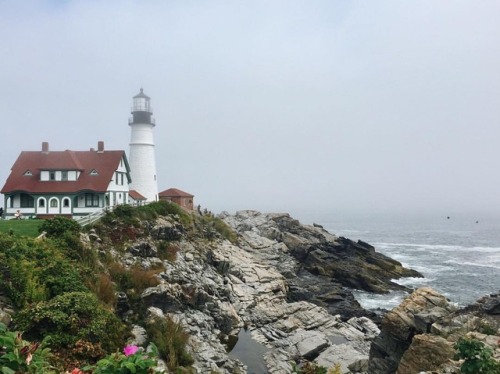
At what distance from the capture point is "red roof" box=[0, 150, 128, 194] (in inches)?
1335

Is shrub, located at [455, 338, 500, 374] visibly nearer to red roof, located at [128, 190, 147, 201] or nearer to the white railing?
the white railing

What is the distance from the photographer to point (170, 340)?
50.7 ft

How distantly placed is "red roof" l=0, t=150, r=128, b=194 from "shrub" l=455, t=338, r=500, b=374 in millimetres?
30095

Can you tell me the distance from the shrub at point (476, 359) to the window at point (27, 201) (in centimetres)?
3371

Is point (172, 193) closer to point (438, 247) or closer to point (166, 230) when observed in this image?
point (166, 230)

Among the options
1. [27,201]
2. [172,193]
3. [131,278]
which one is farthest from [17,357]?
[172,193]

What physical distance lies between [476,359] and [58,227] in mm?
19208

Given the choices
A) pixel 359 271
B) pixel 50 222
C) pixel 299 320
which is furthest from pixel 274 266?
pixel 50 222

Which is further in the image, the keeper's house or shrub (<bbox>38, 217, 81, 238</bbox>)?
the keeper's house

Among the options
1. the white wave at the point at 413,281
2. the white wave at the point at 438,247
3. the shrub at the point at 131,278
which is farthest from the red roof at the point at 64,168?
the white wave at the point at 438,247

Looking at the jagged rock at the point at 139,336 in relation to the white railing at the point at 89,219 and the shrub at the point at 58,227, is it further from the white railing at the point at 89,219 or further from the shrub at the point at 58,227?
the white railing at the point at 89,219

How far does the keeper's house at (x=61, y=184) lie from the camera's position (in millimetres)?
33719

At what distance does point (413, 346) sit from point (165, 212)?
2386 cm

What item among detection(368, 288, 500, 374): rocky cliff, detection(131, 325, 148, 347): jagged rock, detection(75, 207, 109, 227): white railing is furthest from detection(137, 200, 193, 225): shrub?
detection(368, 288, 500, 374): rocky cliff
